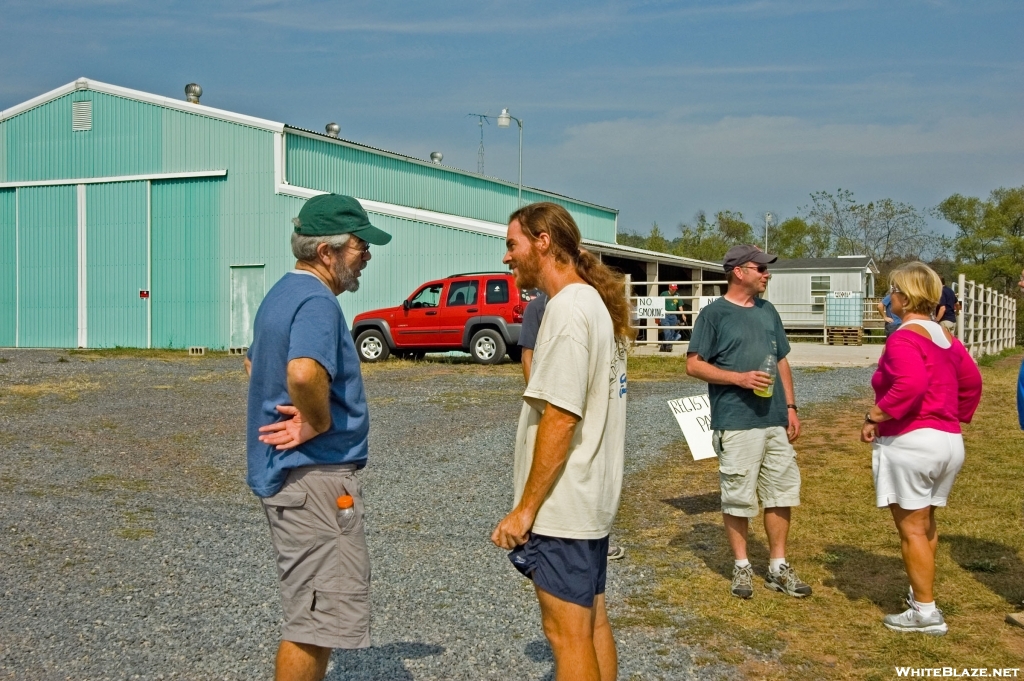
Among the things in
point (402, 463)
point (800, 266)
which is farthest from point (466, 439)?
point (800, 266)

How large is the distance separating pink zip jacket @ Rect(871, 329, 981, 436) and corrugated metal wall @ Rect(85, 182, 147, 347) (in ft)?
86.6

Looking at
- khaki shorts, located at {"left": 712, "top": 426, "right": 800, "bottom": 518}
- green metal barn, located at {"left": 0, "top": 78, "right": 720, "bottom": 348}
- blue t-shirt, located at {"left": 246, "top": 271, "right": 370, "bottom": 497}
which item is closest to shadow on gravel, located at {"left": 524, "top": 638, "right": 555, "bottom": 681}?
khaki shorts, located at {"left": 712, "top": 426, "right": 800, "bottom": 518}

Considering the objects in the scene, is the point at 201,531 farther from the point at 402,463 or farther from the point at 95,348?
the point at 95,348

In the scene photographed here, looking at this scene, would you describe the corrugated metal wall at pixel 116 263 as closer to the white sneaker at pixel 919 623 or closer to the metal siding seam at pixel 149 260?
the metal siding seam at pixel 149 260

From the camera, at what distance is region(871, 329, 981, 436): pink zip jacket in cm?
479

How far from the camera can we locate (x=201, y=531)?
22.6ft

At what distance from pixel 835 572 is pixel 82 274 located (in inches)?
1064

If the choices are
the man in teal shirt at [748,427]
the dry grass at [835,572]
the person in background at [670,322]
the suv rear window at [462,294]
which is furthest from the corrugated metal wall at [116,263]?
the man in teal shirt at [748,427]

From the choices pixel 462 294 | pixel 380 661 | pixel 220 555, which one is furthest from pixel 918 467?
pixel 462 294

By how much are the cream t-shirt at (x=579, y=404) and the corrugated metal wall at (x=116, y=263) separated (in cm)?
2707

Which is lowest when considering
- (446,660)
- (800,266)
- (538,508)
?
(446,660)

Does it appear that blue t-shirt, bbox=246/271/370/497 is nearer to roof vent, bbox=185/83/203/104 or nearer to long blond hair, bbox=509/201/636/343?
long blond hair, bbox=509/201/636/343

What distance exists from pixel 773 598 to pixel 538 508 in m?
2.65

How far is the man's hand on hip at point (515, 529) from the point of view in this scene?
3.32 metres
